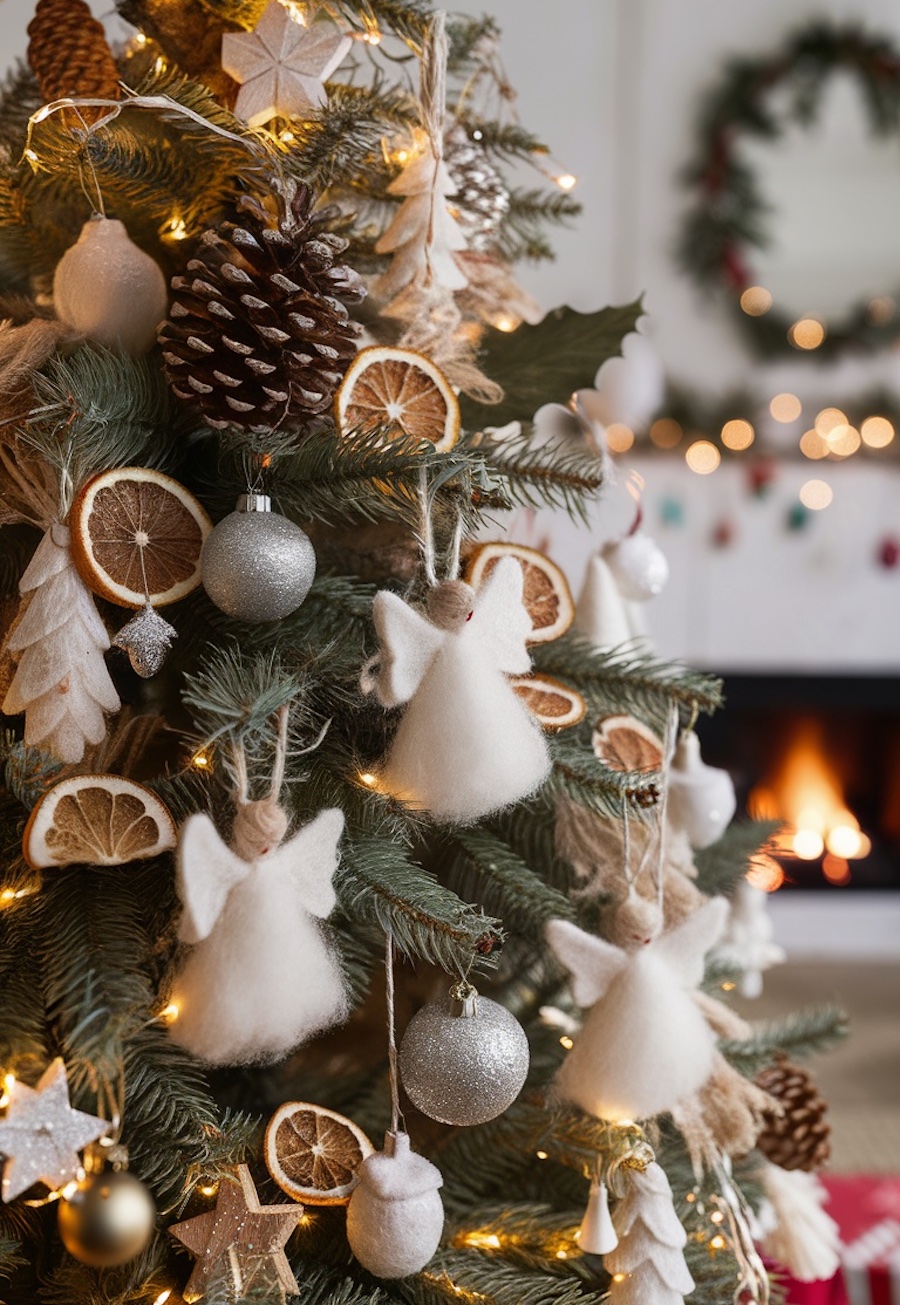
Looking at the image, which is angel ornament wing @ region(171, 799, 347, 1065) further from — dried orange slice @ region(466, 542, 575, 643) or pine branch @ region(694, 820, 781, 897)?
pine branch @ region(694, 820, 781, 897)

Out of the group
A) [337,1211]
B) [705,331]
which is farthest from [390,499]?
[705,331]

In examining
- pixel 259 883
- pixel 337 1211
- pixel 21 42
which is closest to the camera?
pixel 259 883

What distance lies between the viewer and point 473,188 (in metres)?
0.63

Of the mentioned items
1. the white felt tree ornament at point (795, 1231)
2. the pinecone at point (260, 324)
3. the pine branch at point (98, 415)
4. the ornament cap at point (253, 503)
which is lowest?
the white felt tree ornament at point (795, 1231)

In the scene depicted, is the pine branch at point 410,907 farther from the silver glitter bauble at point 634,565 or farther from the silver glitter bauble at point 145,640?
the silver glitter bauble at point 634,565

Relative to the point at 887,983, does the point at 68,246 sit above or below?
above

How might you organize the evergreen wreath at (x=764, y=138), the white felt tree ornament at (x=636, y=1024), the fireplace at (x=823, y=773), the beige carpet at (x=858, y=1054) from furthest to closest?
1. the fireplace at (x=823, y=773)
2. the evergreen wreath at (x=764, y=138)
3. the beige carpet at (x=858, y=1054)
4. the white felt tree ornament at (x=636, y=1024)

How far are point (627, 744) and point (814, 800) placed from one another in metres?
1.75

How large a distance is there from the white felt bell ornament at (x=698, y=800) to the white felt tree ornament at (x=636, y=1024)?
0.47ft

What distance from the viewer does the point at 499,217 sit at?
652 millimetres

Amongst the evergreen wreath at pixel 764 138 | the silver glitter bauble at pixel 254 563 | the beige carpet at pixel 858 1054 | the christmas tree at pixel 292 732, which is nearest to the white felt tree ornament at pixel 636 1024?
the christmas tree at pixel 292 732

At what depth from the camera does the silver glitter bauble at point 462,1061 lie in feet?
1.45

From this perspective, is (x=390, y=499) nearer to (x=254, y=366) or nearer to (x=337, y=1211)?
(x=254, y=366)

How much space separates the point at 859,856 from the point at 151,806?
2.02 metres
